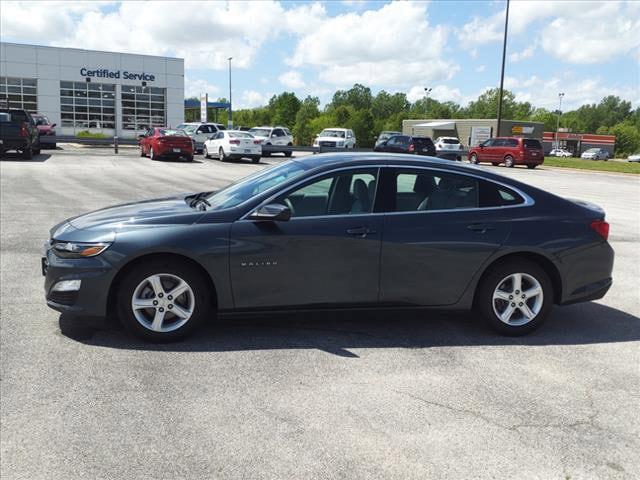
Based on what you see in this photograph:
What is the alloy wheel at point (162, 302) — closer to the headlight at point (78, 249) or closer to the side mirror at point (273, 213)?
the headlight at point (78, 249)

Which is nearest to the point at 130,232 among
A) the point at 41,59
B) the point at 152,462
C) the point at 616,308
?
the point at 152,462

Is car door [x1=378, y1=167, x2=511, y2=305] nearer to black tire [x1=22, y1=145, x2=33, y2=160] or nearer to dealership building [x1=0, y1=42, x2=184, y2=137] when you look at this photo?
black tire [x1=22, y1=145, x2=33, y2=160]

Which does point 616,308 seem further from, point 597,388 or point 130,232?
point 130,232

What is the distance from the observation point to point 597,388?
412 cm

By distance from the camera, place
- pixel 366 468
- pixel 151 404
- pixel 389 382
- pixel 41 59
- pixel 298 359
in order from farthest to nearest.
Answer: pixel 41 59
pixel 298 359
pixel 389 382
pixel 151 404
pixel 366 468

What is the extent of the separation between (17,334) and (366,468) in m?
3.21

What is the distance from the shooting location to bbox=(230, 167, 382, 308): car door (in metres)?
4.64

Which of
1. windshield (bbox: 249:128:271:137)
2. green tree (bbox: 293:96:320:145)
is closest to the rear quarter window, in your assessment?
windshield (bbox: 249:128:271:137)

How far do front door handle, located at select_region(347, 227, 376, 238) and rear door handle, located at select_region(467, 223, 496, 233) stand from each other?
849 millimetres

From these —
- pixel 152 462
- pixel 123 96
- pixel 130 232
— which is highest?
pixel 123 96

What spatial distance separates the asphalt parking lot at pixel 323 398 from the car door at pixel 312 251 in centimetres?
38

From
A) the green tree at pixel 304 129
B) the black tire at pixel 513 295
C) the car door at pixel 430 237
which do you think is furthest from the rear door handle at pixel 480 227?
the green tree at pixel 304 129

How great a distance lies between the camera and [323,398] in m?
3.82

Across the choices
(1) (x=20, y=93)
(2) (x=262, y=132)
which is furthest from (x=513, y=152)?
(1) (x=20, y=93)
